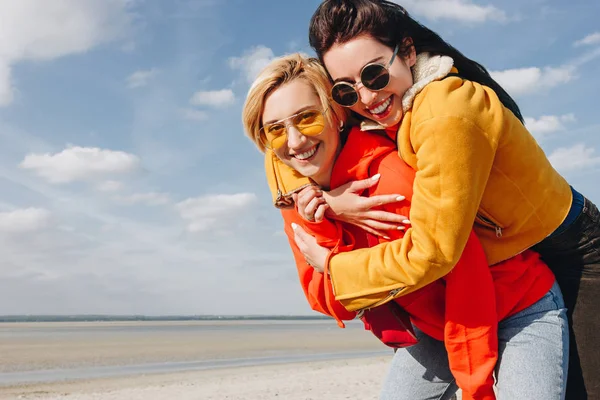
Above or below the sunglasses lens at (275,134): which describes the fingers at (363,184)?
below

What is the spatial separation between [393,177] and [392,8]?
0.76 meters

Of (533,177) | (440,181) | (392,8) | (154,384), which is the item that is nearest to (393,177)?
(440,181)

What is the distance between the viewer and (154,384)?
13.1 meters

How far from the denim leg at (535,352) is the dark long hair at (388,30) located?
2.87 feet

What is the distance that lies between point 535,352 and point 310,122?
142 cm

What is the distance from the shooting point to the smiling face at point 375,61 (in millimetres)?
2461

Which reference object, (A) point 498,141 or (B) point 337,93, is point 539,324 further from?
(B) point 337,93

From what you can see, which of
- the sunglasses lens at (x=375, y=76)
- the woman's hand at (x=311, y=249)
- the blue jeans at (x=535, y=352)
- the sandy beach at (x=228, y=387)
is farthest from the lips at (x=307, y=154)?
the sandy beach at (x=228, y=387)

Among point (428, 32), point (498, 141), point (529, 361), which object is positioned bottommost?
point (529, 361)

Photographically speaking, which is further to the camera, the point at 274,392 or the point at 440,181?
the point at 274,392

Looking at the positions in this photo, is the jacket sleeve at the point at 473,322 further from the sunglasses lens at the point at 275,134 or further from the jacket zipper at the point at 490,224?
the sunglasses lens at the point at 275,134

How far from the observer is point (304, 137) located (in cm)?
278

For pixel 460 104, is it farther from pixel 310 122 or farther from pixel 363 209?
pixel 310 122

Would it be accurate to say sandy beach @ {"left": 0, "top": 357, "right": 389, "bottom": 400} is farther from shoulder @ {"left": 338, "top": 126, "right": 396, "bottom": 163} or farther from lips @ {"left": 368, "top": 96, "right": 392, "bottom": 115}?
lips @ {"left": 368, "top": 96, "right": 392, "bottom": 115}
